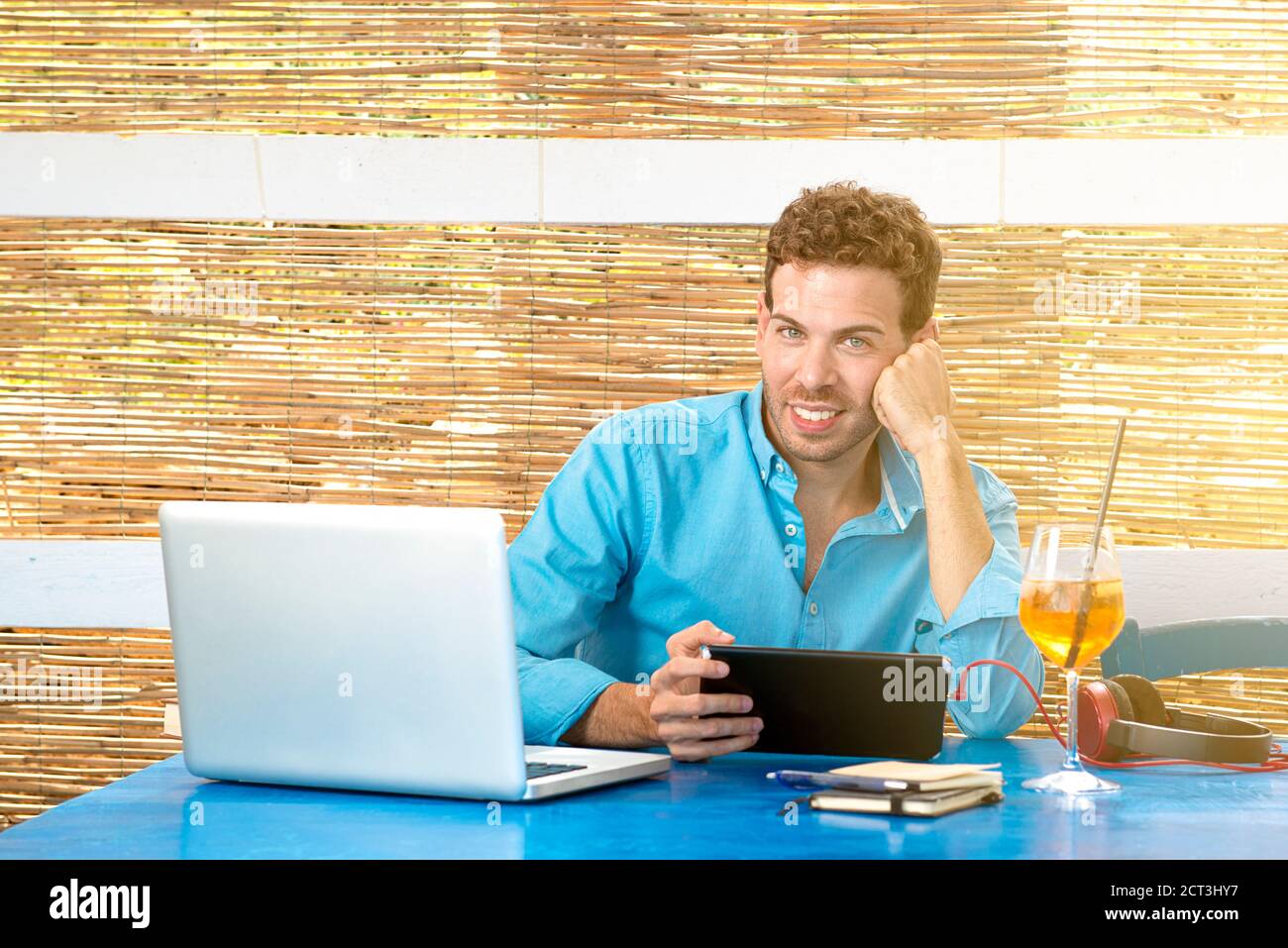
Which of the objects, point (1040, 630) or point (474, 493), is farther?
point (474, 493)

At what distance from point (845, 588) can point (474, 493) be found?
46.2 inches

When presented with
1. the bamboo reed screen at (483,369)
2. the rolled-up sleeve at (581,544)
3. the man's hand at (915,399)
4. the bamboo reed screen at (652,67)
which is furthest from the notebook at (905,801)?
the bamboo reed screen at (652,67)

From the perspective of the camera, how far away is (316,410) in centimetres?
285

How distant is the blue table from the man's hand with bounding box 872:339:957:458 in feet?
2.18

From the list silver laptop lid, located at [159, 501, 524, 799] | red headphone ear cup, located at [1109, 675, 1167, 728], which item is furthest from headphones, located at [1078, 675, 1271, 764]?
silver laptop lid, located at [159, 501, 524, 799]

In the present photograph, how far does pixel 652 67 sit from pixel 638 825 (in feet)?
6.77

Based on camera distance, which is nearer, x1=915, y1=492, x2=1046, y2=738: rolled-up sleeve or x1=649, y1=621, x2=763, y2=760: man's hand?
x1=649, y1=621, x2=763, y2=760: man's hand

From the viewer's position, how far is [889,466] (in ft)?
6.57

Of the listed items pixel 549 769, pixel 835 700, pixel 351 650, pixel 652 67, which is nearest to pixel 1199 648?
pixel 835 700

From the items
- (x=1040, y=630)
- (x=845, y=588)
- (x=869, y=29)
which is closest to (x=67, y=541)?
(x=845, y=588)

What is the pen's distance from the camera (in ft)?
3.72

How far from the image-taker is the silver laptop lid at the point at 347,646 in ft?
3.66

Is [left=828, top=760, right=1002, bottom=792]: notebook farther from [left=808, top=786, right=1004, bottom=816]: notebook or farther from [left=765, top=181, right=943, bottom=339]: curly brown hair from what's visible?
[left=765, top=181, right=943, bottom=339]: curly brown hair
